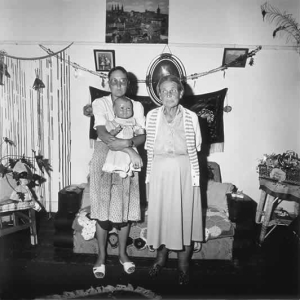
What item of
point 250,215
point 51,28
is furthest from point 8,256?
point 51,28

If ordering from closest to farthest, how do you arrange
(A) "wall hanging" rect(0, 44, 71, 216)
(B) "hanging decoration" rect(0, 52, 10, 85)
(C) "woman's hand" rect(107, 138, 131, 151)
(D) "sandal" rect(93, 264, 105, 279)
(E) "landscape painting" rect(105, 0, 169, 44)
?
1. (C) "woman's hand" rect(107, 138, 131, 151)
2. (D) "sandal" rect(93, 264, 105, 279)
3. (E) "landscape painting" rect(105, 0, 169, 44)
4. (B) "hanging decoration" rect(0, 52, 10, 85)
5. (A) "wall hanging" rect(0, 44, 71, 216)

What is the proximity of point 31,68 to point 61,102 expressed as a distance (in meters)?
0.63

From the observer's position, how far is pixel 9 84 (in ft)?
14.0

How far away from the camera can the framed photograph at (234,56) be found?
418 centimetres

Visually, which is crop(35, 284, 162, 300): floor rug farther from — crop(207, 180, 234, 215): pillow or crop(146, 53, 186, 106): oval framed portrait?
crop(146, 53, 186, 106): oval framed portrait

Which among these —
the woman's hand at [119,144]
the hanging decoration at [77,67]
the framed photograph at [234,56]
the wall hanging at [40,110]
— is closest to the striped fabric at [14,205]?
the wall hanging at [40,110]

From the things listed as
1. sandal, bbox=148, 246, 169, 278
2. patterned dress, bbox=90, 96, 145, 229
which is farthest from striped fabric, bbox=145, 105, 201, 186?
sandal, bbox=148, 246, 169, 278

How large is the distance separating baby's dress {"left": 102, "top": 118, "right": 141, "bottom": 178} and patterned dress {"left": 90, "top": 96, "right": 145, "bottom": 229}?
6 centimetres

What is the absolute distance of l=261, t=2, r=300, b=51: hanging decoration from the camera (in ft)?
13.4

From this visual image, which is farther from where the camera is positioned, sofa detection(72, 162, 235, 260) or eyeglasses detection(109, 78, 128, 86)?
sofa detection(72, 162, 235, 260)

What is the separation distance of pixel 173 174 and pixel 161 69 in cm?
221

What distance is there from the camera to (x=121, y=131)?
248 centimetres

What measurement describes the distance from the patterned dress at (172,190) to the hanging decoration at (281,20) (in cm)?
259

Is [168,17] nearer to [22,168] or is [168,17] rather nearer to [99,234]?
[22,168]
